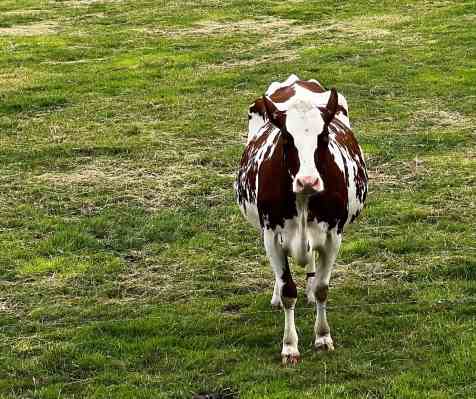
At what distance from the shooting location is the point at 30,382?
769cm

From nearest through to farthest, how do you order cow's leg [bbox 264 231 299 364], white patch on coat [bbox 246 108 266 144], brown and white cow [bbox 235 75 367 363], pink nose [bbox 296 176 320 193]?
pink nose [bbox 296 176 320 193], brown and white cow [bbox 235 75 367 363], cow's leg [bbox 264 231 299 364], white patch on coat [bbox 246 108 266 144]

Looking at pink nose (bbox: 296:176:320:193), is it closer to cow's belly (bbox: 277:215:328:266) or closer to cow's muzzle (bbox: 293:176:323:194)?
cow's muzzle (bbox: 293:176:323:194)

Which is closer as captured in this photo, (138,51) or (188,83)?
(188,83)

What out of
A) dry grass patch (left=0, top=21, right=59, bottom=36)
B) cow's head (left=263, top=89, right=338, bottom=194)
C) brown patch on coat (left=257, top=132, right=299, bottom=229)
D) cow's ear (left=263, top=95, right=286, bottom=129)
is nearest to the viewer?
cow's head (left=263, top=89, right=338, bottom=194)

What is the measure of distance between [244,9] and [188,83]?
10.4 m

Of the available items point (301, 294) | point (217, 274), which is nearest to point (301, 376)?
point (301, 294)

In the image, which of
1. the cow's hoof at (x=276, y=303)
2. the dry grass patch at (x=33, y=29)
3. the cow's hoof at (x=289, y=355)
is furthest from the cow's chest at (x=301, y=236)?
the dry grass patch at (x=33, y=29)

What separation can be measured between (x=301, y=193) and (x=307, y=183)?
1.10 ft

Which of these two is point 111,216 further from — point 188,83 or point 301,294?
point 188,83

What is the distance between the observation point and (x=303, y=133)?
726cm

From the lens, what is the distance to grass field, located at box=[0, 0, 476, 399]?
25.5 feet

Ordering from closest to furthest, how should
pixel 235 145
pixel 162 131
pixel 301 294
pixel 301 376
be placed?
pixel 301 376, pixel 301 294, pixel 235 145, pixel 162 131

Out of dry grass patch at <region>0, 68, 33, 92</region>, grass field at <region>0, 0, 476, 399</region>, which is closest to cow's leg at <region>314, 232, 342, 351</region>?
grass field at <region>0, 0, 476, 399</region>

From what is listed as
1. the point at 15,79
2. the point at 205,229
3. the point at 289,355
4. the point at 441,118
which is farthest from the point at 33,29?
the point at 289,355
